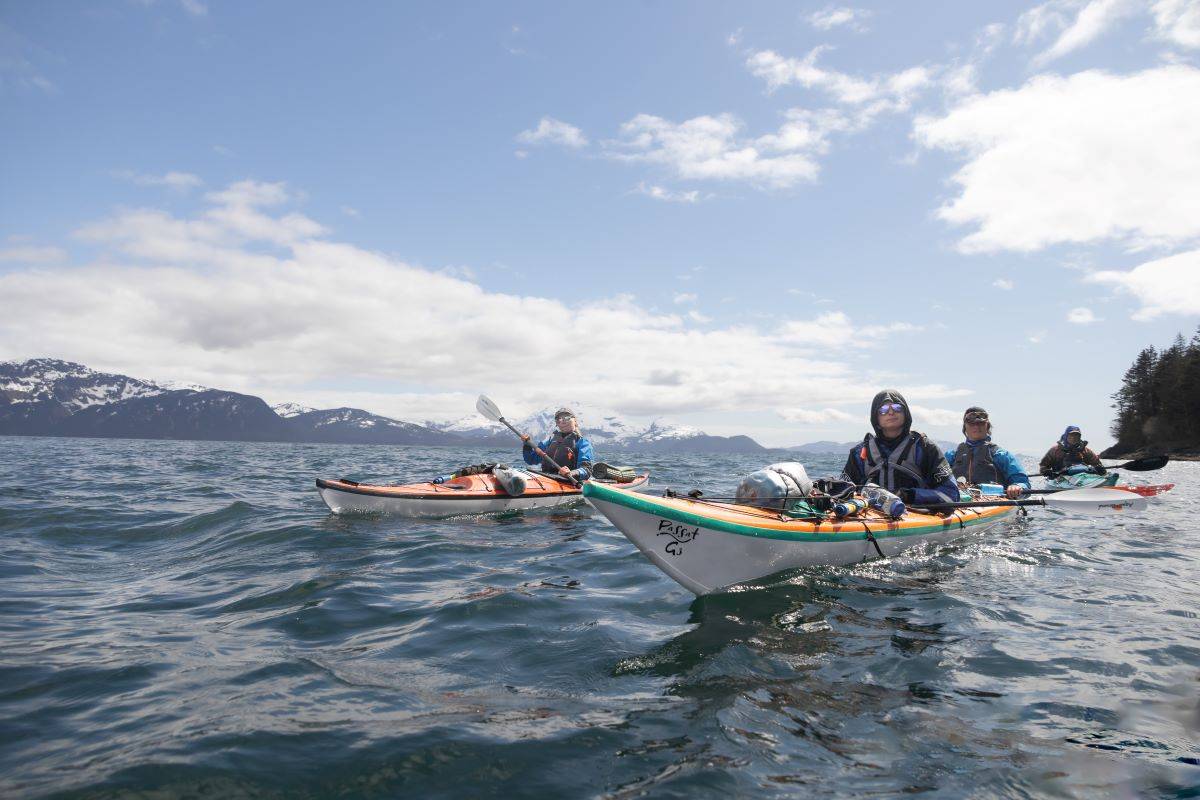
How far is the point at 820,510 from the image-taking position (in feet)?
25.0

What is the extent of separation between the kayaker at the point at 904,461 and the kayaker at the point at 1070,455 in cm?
1106

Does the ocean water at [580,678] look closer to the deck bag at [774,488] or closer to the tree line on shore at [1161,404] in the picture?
the deck bag at [774,488]

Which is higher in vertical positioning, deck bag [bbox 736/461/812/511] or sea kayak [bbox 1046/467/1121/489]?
deck bag [bbox 736/461/812/511]

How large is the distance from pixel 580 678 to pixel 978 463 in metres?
12.8

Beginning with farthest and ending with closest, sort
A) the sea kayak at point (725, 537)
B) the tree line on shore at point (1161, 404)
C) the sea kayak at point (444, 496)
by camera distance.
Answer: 1. the tree line on shore at point (1161, 404)
2. the sea kayak at point (444, 496)
3. the sea kayak at point (725, 537)

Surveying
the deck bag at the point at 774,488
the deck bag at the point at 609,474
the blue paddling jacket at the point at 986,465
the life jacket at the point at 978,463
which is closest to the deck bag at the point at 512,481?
the deck bag at the point at 609,474

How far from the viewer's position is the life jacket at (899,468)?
9.29 metres

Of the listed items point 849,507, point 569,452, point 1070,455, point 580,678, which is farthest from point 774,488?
point 1070,455

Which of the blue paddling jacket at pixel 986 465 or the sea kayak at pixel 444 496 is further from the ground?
the blue paddling jacket at pixel 986 465

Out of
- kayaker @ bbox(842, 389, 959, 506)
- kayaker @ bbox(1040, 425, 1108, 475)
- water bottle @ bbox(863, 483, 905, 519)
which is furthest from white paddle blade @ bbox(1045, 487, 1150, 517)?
water bottle @ bbox(863, 483, 905, 519)

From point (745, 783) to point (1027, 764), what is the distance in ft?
5.59

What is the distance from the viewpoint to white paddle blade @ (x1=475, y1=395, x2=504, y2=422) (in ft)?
49.2

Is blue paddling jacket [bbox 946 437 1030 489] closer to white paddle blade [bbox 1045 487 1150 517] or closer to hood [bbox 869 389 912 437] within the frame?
white paddle blade [bbox 1045 487 1150 517]

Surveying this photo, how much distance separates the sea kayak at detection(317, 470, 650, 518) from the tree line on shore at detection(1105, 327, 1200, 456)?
7222cm
